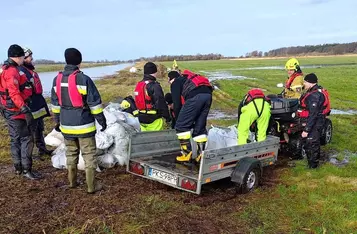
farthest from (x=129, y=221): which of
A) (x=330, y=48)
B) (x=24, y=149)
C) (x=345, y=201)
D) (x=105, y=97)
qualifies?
(x=330, y=48)

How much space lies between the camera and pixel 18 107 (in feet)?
19.7

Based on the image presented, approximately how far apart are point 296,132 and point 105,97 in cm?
1309

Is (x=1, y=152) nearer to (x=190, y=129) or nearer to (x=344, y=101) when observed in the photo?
Answer: (x=190, y=129)

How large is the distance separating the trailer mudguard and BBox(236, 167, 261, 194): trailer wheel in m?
0.05

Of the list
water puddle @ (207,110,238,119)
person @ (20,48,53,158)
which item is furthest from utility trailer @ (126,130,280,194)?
water puddle @ (207,110,238,119)

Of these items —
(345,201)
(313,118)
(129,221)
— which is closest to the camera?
(129,221)

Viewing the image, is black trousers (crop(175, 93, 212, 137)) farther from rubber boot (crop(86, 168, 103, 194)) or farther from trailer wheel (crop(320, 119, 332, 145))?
trailer wheel (crop(320, 119, 332, 145))

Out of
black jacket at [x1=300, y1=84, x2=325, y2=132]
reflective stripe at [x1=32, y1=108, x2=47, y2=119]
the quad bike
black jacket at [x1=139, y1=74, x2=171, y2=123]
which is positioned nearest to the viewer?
black jacket at [x1=139, y1=74, x2=171, y2=123]

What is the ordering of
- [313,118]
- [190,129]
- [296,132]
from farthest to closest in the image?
[296,132] < [313,118] < [190,129]

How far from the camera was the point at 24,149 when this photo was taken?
20.5ft

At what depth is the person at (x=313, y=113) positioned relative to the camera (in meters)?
6.69

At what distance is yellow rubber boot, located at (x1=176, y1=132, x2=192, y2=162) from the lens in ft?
19.5

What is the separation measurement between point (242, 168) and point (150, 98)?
212 cm

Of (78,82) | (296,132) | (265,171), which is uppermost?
(78,82)
